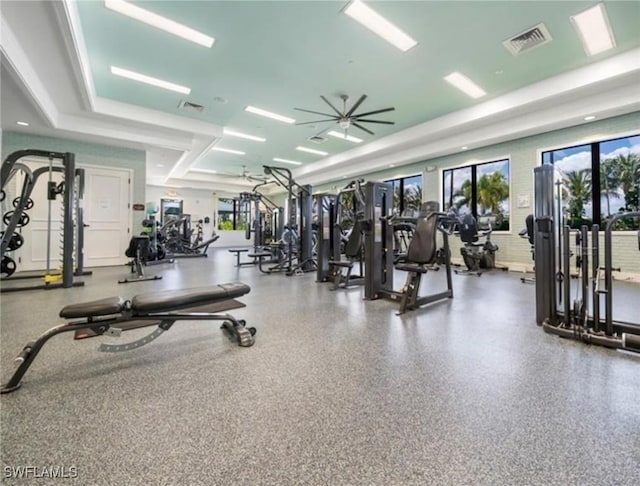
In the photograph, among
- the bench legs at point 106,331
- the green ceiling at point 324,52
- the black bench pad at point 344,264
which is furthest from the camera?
the black bench pad at point 344,264

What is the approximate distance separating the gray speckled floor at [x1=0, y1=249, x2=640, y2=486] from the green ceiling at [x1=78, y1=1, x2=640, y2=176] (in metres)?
4.02

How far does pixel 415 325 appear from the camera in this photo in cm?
300

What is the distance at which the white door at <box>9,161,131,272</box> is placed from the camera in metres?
6.86

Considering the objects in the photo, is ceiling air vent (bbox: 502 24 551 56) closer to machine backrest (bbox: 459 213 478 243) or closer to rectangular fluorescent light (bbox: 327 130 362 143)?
machine backrest (bbox: 459 213 478 243)

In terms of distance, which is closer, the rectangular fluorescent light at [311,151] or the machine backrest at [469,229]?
the machine backrest at [469,229]

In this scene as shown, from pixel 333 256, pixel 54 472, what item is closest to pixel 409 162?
pixel 333 256

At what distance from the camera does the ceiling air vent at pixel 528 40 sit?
4.23 m

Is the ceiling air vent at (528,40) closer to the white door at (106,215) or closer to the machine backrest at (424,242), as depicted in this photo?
the machine backrest at (424,242)

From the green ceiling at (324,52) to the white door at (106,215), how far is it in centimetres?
233

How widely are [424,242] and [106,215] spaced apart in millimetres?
8008

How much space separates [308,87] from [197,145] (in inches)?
179

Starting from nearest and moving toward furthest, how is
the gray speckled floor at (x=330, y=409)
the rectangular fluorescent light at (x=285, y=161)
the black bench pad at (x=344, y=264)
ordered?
the gray speckled floor at (x=330, y=409), the black bench pad at (x=344, y=264), the rectangular fluorescent light at (x=285, y=161)

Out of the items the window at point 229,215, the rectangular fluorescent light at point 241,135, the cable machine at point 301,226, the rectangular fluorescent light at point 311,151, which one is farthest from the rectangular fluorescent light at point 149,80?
the window at point 229,215

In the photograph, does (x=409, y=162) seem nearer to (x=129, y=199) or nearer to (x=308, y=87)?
(x=308, y=87)
